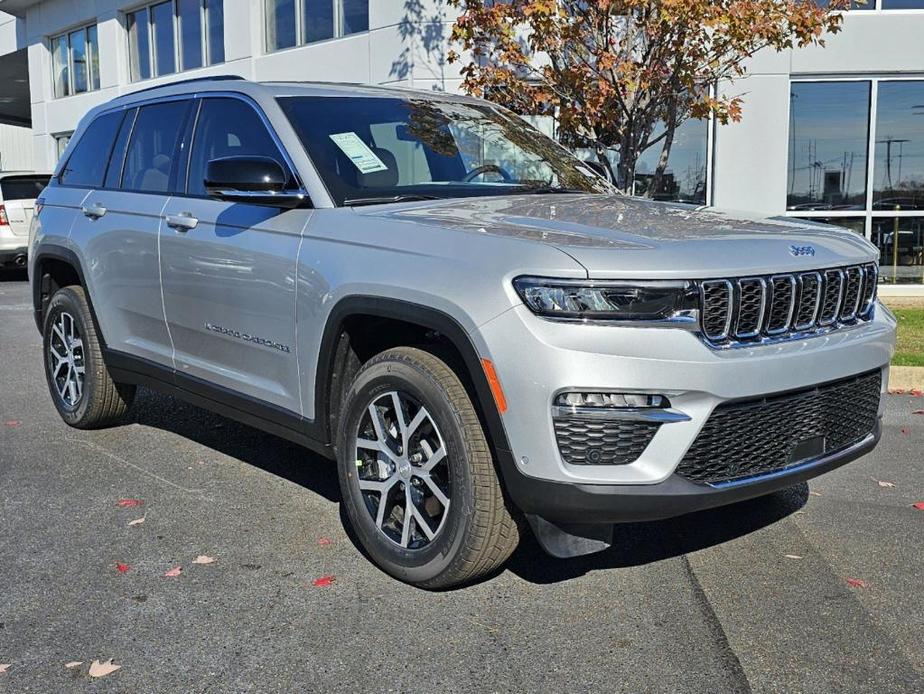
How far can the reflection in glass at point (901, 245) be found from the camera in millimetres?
13188

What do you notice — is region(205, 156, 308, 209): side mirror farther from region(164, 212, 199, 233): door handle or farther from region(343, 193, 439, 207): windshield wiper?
region(164, 212, 199, 233): door handle

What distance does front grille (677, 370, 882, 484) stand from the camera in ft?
10.7

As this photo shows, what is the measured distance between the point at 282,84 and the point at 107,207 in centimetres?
139

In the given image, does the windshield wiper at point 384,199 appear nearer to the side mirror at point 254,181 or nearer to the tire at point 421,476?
the side mirror at point 254,181

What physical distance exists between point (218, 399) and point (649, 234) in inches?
87.9

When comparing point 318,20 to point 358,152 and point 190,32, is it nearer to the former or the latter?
point 190,32

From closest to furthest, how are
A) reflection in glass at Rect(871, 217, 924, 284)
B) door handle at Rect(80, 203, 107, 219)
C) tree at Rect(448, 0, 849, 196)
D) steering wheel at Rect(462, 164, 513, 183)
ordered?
steering wheel at Rect(462, 164, 513, 183), door handle at Rect(80, 203, 107, 219), tree at Rect(448, 0, 849, 196), reflection in glass at Rect(871, 217, 924, 284)

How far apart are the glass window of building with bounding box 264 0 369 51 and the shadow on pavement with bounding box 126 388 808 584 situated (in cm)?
1024

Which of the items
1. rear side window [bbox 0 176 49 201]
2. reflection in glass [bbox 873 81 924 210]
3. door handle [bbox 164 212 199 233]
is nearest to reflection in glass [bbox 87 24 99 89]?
rear side window [bbox 0 176 49 201]

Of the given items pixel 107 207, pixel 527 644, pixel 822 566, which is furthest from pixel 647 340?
pixel 107 207

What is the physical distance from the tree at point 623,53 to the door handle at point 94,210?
13.9 feet

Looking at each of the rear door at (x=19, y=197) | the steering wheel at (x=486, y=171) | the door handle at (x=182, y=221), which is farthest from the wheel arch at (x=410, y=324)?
the rear door at (x=19, y=197)

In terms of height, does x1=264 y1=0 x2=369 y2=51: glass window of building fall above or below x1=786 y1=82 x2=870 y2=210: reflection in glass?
above

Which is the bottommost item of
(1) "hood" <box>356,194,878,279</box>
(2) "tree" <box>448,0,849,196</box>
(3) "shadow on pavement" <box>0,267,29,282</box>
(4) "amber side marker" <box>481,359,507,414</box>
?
(3) "shadow on pavement" <box>0,267,29,282</box>
